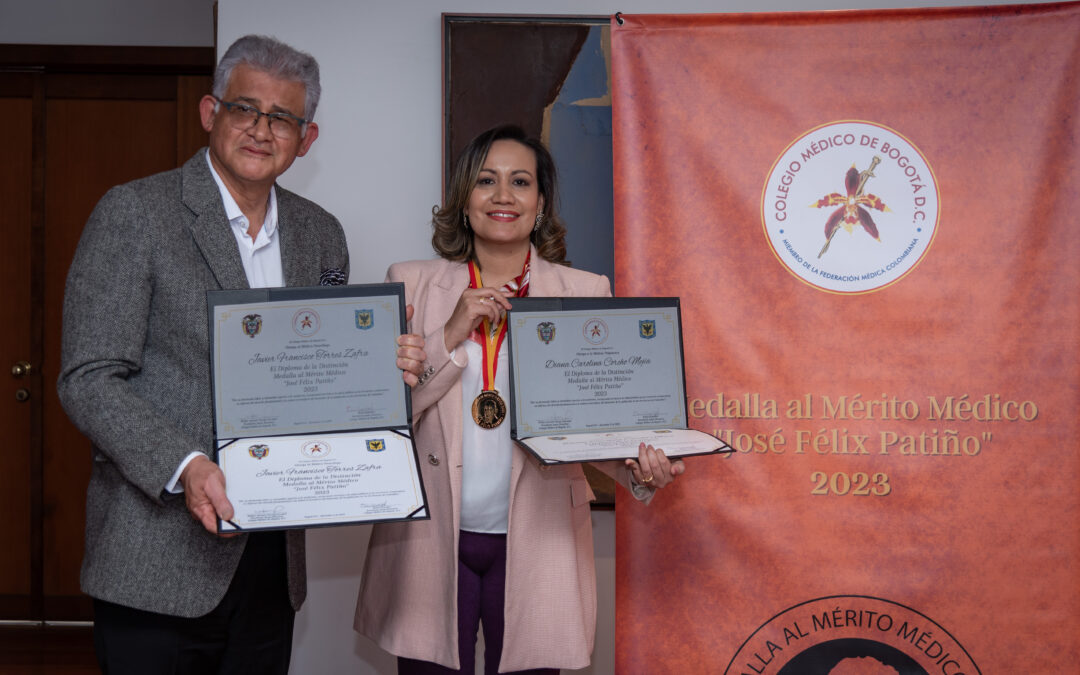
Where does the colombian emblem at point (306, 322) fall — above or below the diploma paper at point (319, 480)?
above

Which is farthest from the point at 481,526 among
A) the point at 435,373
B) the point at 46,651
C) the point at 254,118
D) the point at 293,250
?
the point at 46,651

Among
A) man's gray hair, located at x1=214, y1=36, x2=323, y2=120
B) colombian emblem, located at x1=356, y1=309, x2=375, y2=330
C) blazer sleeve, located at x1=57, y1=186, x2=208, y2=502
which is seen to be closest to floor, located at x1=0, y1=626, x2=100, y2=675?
blazer sleeve, located at x1=57, y1=186, x2=208, y2=502

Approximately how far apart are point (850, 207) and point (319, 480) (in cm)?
154

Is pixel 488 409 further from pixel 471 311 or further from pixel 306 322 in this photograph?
pixel 306 322

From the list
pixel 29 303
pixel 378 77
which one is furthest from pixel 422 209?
pixel 29 303

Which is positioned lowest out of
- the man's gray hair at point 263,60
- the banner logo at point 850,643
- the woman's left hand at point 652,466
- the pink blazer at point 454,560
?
the banner logo at point 850,643

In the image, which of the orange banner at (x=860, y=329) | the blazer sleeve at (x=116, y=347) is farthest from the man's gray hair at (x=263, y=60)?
the orange banner at (x=860, y=329)

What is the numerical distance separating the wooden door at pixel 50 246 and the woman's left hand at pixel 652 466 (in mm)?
2998

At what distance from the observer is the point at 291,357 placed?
149 centimetres

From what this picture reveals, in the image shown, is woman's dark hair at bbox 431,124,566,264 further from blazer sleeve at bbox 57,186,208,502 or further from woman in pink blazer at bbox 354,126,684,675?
blazer sleeve at bbox 57,186,208,502

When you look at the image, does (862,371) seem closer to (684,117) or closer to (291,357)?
(684,117)

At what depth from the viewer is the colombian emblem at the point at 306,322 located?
149 cm

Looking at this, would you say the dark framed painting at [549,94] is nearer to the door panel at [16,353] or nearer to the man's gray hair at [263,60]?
the man's gray hair at [263,60]

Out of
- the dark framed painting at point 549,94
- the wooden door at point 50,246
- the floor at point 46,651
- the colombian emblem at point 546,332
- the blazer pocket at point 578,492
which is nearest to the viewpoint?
the colombian emblem at point 546,332
